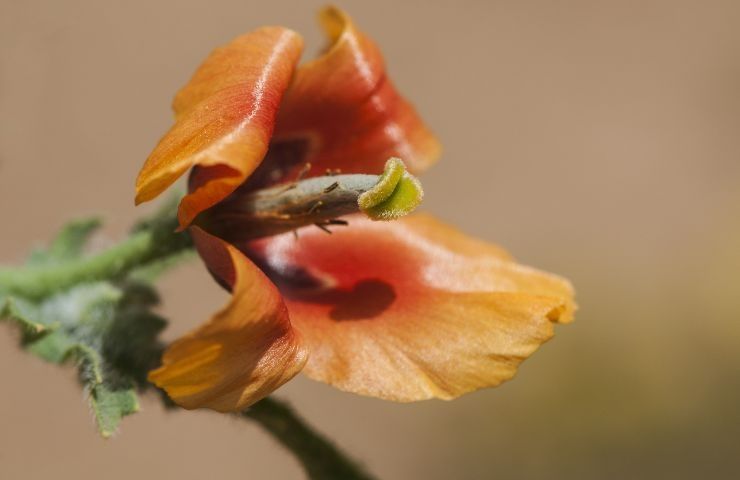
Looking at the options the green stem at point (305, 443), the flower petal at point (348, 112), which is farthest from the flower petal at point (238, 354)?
the flower petal at point (348, 112)

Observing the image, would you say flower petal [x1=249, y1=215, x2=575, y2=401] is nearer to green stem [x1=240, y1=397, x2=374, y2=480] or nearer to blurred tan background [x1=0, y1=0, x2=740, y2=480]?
green stem [x1=240, y1=397, x2=374, y2=480]

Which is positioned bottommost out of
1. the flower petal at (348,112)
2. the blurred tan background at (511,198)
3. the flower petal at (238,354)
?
the blurred tan background at (511,198)

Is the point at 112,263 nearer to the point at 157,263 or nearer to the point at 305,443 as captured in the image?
the point at 157,263

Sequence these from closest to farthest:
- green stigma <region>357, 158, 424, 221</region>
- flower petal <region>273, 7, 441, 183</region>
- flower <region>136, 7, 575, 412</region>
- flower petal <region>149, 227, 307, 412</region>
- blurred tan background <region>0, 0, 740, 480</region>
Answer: flower petal <region>149, 227, 307, 412</region> → flower <region>136, 7, 575, 412</region> → green stigma <region>357, 158, 424, 221</region> → flower petal <region>273, 7, 441, 183</region> → blurred tan background <region>0, 0, 740, 480</region>

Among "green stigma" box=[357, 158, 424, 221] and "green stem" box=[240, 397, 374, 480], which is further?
"green stem" box=[240, 397, 374, 480]

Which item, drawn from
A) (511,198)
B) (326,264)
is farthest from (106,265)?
(511,198)

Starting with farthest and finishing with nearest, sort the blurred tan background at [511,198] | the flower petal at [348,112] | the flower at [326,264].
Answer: the blurred tan background at [511,198] < the flower petal at [348,112] < the flower at [326,264]

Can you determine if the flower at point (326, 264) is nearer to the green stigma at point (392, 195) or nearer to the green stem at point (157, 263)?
the green stigma at point (392, 195)

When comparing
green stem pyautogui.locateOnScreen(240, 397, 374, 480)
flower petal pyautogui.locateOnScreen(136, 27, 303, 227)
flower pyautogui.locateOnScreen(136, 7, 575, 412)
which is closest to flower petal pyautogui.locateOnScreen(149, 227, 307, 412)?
flower pyautogui.locateOnScreen(136, 7, 575, 412)

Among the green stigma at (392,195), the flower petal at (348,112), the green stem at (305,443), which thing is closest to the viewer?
the green stigma at (392,195)

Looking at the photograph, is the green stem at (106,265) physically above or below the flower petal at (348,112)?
below
